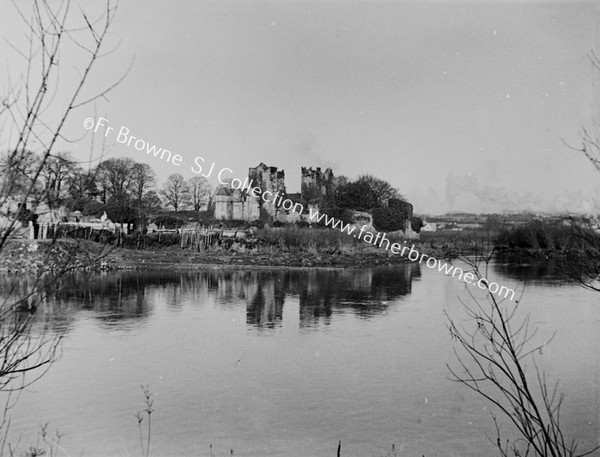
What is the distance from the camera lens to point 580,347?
850 cm

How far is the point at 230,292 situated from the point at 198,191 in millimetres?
29998

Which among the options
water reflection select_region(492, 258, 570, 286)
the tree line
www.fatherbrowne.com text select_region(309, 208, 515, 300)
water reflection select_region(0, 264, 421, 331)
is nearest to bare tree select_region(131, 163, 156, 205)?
the tree line

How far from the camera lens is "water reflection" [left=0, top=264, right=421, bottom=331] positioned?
10.9 metres

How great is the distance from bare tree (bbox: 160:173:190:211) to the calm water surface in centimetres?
2958

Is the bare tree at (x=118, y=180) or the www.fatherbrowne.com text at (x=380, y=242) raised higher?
the bare tree at (x=118, y=180)

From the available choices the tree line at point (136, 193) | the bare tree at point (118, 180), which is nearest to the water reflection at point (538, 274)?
the tree line at point (136, 193)

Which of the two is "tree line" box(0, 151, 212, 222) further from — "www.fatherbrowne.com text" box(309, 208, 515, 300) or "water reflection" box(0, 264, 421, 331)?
"www.fatherbrowne.com text" box(309, 208, 515, 300)

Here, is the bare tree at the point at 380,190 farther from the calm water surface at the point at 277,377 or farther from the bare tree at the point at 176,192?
the calm water surface at the point at 277,377

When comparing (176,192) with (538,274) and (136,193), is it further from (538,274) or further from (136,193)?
(538,274)

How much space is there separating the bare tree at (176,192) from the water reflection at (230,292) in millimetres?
23406

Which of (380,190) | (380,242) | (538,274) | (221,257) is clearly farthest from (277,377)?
(380,190)

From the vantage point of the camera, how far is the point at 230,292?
14492 mm

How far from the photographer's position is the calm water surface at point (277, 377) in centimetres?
517

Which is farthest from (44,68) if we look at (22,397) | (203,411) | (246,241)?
(246,241)
